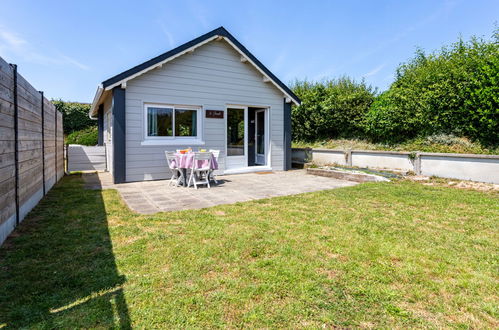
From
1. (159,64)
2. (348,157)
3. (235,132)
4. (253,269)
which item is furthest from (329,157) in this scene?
(253,269)

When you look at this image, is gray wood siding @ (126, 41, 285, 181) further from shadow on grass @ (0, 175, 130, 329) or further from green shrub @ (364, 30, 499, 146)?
green shrub @ (364, 30, 499, 146)

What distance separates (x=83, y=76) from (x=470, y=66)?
2236 cm

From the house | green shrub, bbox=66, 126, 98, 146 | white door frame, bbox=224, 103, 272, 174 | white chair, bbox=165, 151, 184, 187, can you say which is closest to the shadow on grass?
white chair, bbox=165, 151, 184, 187

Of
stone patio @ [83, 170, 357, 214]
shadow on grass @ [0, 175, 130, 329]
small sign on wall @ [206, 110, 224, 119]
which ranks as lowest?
shadow on grass @ [0, 175, 130, 329]

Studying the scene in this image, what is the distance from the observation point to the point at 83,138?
712 inches

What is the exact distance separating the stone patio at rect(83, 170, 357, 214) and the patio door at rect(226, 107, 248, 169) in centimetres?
143

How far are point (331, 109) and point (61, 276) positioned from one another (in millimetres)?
12245

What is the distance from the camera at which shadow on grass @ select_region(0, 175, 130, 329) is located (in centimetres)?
200

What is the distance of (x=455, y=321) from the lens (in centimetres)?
197

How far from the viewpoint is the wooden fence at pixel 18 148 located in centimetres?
337

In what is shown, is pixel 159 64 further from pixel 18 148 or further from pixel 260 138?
pixel 18 148

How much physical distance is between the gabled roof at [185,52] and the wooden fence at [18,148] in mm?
2207

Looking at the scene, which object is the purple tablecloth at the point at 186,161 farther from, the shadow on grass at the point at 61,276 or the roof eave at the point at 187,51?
the shadow on grass at the point at 61,276

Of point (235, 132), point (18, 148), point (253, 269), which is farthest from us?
point (235, 132)
